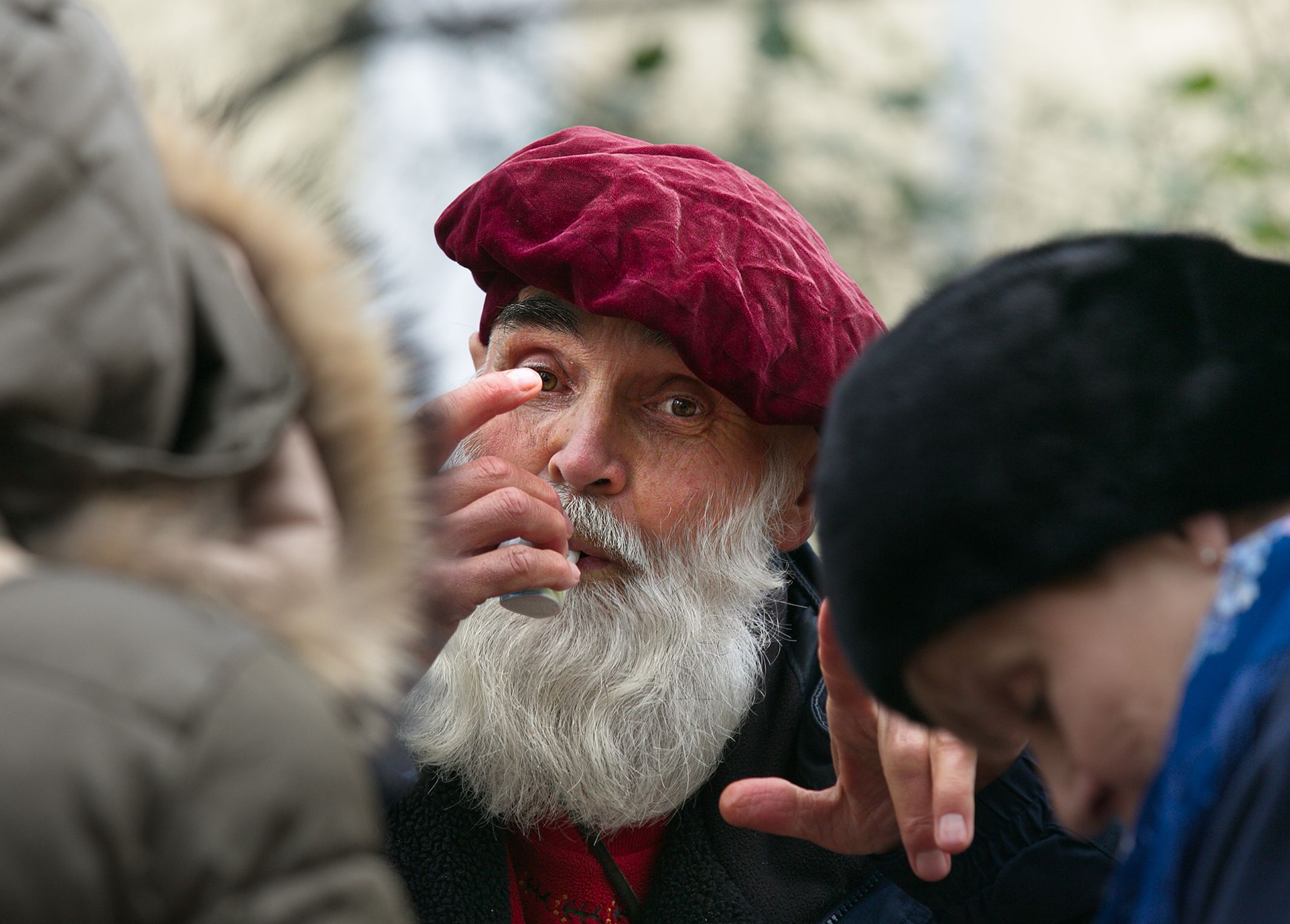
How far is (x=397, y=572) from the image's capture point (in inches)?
35.6

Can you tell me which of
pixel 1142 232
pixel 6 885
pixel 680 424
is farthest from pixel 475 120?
pixel 6 885

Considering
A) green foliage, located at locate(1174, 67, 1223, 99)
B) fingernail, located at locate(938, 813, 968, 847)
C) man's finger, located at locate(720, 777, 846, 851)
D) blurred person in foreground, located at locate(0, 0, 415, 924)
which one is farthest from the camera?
green foliage, located at locate(1174, 67, 1223, 99)

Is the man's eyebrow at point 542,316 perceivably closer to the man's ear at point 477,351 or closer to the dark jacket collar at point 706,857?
the man's ear at point 477,351

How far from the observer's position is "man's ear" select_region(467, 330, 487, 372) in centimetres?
247

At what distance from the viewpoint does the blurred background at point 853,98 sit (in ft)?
11.8

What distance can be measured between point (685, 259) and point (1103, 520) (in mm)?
1217

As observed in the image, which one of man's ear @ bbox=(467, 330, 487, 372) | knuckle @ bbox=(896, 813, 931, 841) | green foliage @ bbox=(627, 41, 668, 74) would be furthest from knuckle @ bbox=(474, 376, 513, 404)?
green foliage @ bbox=(627, 41, 668, 74)

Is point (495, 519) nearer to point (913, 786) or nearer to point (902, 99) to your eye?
point (913, 786)

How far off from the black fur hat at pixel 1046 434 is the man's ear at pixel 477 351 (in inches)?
60.2

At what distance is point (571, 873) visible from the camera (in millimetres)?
2061

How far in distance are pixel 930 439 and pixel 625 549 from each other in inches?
51.7

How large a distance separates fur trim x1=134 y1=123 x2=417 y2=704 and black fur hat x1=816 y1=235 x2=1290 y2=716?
0.36 m

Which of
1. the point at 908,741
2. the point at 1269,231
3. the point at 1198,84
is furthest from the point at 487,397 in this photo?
the point at 1269,231

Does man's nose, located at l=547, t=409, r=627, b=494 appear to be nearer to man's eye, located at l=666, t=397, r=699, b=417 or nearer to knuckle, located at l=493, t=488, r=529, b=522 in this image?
man's eye, located at l=666, t=397, r=699, b=417
